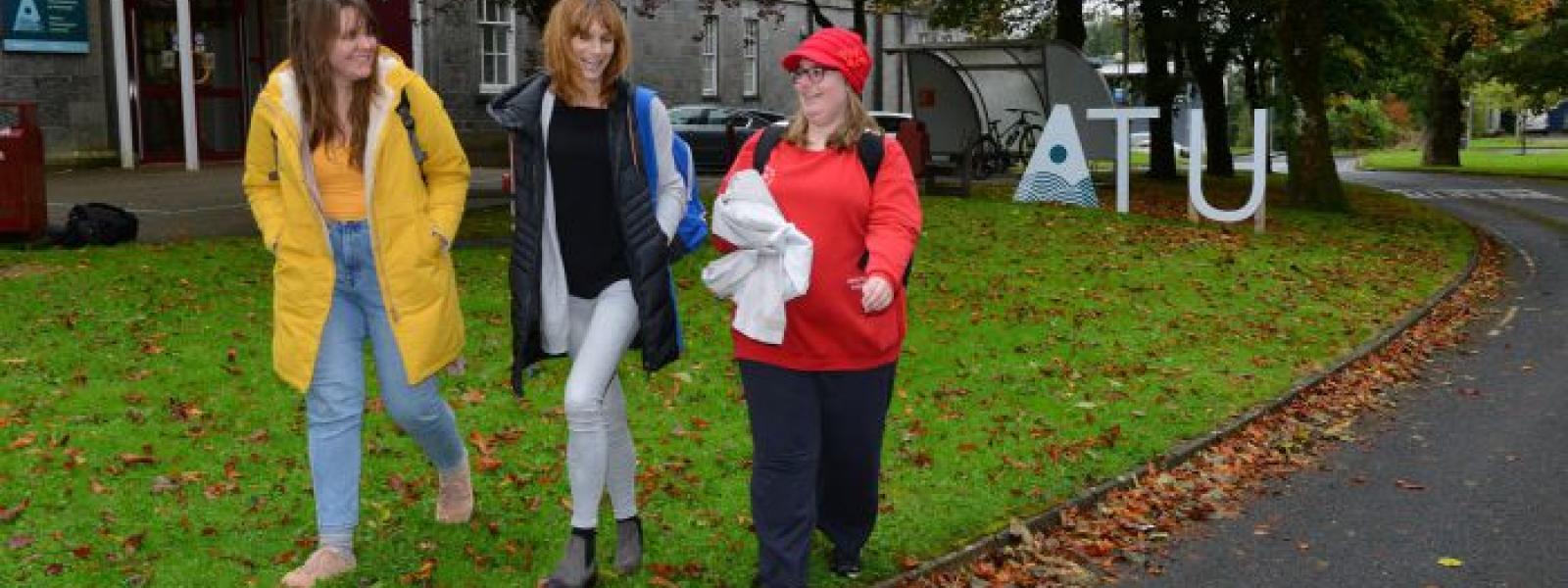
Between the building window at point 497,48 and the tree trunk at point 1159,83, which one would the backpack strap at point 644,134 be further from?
the tree trunk at point 1159,83

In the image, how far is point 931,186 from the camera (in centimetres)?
2406

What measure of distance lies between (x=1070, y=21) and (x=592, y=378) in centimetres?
2787

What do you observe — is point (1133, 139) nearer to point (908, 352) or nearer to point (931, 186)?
point (931, 186)

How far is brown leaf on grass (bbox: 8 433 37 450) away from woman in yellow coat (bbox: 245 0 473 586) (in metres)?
2.48

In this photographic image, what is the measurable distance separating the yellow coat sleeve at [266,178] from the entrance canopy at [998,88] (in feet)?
75.7

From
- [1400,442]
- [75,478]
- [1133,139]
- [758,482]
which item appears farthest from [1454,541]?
[1133,139]

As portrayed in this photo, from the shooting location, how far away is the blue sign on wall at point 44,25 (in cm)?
2308

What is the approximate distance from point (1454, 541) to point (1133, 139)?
2796 inches

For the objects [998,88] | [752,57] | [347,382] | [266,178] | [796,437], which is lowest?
[796,437]

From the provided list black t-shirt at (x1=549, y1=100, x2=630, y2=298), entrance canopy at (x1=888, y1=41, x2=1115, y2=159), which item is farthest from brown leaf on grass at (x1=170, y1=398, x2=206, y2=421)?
entrance canopy at (x1=888, y1=41, x2=1115, y2=159)

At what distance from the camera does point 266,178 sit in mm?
4965

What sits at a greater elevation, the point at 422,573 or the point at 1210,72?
the point at 1210,72

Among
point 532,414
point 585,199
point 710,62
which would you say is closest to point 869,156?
point 585,199

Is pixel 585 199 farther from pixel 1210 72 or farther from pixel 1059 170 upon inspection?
pixel 1210 72
